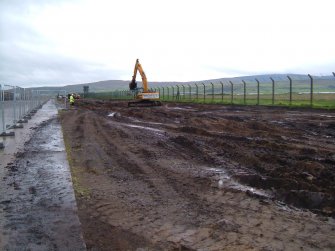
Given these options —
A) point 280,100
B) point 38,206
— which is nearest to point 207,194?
point 38,206

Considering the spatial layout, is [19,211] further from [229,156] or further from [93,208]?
[229,156]

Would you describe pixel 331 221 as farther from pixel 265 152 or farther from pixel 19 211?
pixel 265 152

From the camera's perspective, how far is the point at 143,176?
344 inches

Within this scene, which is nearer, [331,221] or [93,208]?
[331,221]

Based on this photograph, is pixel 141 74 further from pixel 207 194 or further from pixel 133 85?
pixel 207 194

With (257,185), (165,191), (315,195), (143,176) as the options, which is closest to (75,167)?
(143,176)

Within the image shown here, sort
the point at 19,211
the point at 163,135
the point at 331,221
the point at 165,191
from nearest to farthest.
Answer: the point at 331,221, the point at 19,211, the point at 165,191, the point at 163,135

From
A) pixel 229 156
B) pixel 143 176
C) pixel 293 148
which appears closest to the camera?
pixel 143 176

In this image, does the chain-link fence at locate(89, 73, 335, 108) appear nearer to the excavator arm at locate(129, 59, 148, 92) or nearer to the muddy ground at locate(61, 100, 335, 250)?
the excavator arm at locate(129, 59, 148, 92)

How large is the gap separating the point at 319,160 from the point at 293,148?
68.4 inches

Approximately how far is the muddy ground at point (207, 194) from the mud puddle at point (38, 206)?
214 millimetres

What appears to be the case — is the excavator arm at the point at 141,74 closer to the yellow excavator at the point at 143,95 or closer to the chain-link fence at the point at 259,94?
the yellow excavator at the point at 143,95

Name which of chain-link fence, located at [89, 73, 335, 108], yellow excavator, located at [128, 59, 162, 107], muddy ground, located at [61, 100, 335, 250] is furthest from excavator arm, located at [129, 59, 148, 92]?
muddy ground, located at [61, 100, 335, 250]

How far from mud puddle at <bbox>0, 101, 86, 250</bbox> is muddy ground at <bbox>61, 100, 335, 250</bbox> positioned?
0.21m
